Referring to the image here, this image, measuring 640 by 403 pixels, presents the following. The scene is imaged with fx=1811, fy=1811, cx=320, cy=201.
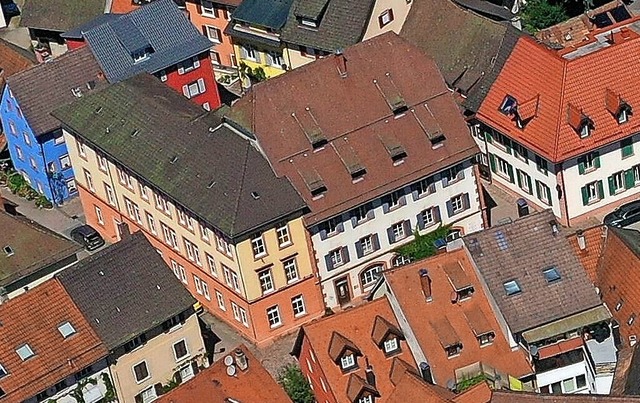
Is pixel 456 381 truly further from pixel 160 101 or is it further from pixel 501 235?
pixel 160 101

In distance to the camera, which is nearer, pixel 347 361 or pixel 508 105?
pixel 347 361

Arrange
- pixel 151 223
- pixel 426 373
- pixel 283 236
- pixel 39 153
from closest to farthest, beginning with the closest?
pixel 426 373 < pixel 283 236 < pixel 151 223 < pixel 39 153

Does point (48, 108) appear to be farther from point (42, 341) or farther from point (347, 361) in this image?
point (347, 361)

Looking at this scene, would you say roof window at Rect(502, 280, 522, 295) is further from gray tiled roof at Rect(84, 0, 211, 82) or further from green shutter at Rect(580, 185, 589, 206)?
gray tiled roof at Rect(84, 0, 211, 82)

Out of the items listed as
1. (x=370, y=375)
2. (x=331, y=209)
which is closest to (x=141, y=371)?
(x=370, y=375)

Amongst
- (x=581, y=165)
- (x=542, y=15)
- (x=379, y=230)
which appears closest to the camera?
(x=379, y=230)

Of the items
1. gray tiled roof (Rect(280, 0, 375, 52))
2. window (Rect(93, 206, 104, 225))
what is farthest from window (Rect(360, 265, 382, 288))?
gray tiled roof (Rect(280, 0, 375, 52))

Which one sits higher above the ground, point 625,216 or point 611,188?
point 611,188

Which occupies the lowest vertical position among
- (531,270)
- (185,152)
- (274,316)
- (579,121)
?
(274,316)
